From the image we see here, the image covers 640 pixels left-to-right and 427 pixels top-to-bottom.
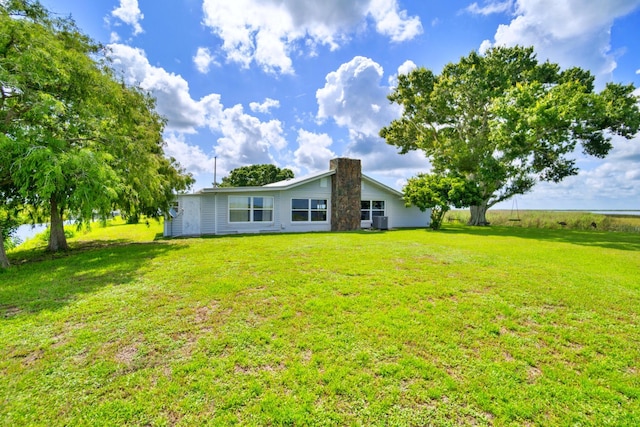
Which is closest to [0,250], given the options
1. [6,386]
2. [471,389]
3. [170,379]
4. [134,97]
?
[134,97]

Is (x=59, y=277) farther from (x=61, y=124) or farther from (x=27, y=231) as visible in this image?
(x=27, y=231)

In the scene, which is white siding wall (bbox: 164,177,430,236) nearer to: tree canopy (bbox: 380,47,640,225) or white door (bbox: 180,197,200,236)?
white door (bbox: 180,197,200,236)

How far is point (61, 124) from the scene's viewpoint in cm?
809

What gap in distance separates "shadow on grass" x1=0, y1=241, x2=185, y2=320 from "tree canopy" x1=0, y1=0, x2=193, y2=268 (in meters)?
1.43

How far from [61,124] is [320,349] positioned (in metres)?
10.2

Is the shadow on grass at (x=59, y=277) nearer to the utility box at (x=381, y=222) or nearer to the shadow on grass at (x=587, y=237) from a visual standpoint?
the utility box at (x=381, y=222)

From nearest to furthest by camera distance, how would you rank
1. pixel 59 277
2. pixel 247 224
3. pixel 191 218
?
pixel 59 277 < pixel 191 218 < pixel 247 224

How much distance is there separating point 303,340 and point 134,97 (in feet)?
40.5

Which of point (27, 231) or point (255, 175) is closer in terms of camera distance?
point (27, 231)

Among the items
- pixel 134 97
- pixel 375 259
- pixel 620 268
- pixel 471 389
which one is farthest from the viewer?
pixel 134 97

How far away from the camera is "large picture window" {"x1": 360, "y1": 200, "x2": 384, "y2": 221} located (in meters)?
19.2

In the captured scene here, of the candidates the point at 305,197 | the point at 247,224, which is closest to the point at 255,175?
the point at 305,197

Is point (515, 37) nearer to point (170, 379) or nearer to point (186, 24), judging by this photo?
point (186, 24)

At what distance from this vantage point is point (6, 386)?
2.64 meters
